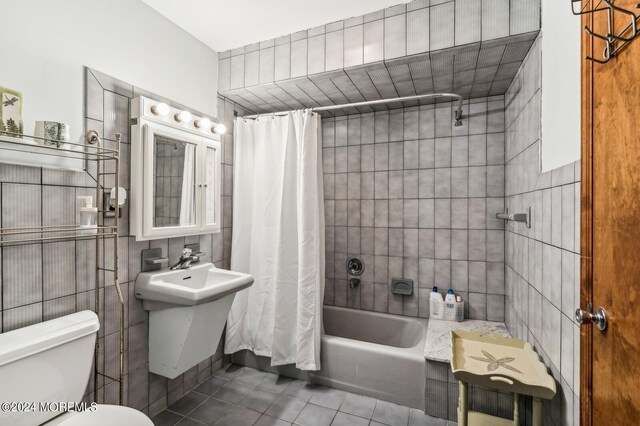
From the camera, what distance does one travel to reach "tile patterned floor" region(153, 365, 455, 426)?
183cm

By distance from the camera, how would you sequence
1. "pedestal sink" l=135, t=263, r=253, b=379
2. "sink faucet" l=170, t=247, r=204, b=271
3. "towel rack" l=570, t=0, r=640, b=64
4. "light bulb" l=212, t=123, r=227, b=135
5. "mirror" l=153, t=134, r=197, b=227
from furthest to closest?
"light bulb" l=212, t=123, r=227, b=135
"sink faucet" l=170, t=247, r=204, b=271
"mirror" l=153, t=134, r=197, b=227
"pedestal sink" l=135, t=263, r=253, b=379
"towel rack" l=570, t=0, r=640, b=64

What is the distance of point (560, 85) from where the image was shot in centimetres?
123

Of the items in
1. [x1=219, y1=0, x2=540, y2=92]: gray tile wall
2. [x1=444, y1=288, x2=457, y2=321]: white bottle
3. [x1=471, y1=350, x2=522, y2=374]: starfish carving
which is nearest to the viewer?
[x1=471, y1=350, x2=522, y2=374]: starfish carving

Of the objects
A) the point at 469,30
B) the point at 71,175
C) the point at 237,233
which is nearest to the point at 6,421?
the point at 71,175

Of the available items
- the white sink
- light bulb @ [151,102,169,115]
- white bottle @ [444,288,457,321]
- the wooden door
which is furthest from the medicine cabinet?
the wooden door

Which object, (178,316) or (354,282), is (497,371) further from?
(178,316)

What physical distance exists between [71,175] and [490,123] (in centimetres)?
266

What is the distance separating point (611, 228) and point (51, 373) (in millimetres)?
1994

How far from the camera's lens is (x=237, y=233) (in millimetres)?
2426

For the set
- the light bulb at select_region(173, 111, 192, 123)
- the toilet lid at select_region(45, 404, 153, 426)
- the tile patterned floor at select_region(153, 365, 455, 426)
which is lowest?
the tile patterned floor at select_region(153, 365, 455, 426)

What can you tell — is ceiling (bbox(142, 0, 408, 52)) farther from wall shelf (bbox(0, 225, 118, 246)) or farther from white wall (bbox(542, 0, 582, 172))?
wall shelf (bbox(0, 225, 118, 246))

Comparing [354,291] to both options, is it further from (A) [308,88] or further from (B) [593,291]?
(B) [593,291]

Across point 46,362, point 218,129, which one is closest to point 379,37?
point 218,129

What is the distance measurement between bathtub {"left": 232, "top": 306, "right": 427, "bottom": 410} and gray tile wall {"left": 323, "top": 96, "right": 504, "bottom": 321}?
5.4 inches
